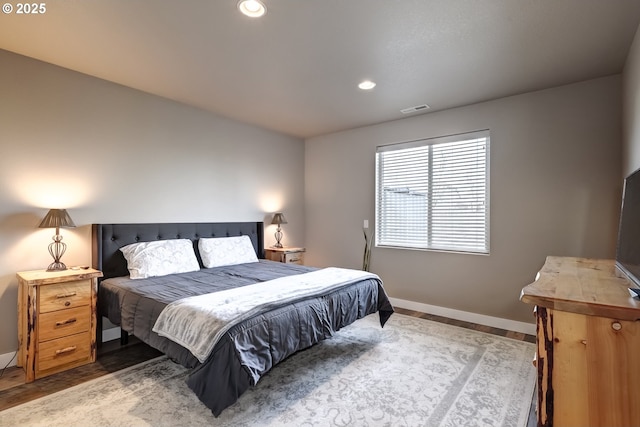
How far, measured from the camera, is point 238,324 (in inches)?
74.4

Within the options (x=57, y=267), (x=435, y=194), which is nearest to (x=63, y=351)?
(x=57, y=267)

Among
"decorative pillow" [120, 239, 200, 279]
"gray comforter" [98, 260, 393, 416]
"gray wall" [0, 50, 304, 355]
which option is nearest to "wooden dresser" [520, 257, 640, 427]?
"gray comforter" [98, 260, 393, 416]

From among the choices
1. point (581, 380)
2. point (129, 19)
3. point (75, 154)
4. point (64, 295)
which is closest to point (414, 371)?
point (581, 380)

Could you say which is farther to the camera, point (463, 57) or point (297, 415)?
point (463, 57)

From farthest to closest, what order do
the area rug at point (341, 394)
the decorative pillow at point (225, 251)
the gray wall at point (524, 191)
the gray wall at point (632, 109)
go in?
the decorative pillow at point (225, 251)
the gray wall at point (524, 191)
the gray wall at point (632, 109)
the area rug at point (341, 394)

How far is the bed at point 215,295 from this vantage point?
5.82 feet

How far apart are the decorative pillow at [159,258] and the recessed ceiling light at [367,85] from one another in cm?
256

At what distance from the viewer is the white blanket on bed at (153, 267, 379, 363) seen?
1846 millimetres

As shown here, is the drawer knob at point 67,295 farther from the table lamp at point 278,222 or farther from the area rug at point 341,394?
the table lamp at point 278,222

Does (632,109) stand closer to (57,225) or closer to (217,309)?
(217,309)

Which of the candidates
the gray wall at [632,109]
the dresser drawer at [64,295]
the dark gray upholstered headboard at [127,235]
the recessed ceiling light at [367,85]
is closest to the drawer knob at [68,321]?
the dresser drawer at [64,295]

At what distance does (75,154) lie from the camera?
2.94 m

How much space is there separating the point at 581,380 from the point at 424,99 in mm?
3055

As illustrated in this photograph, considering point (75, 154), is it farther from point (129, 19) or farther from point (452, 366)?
point (452, 366)
